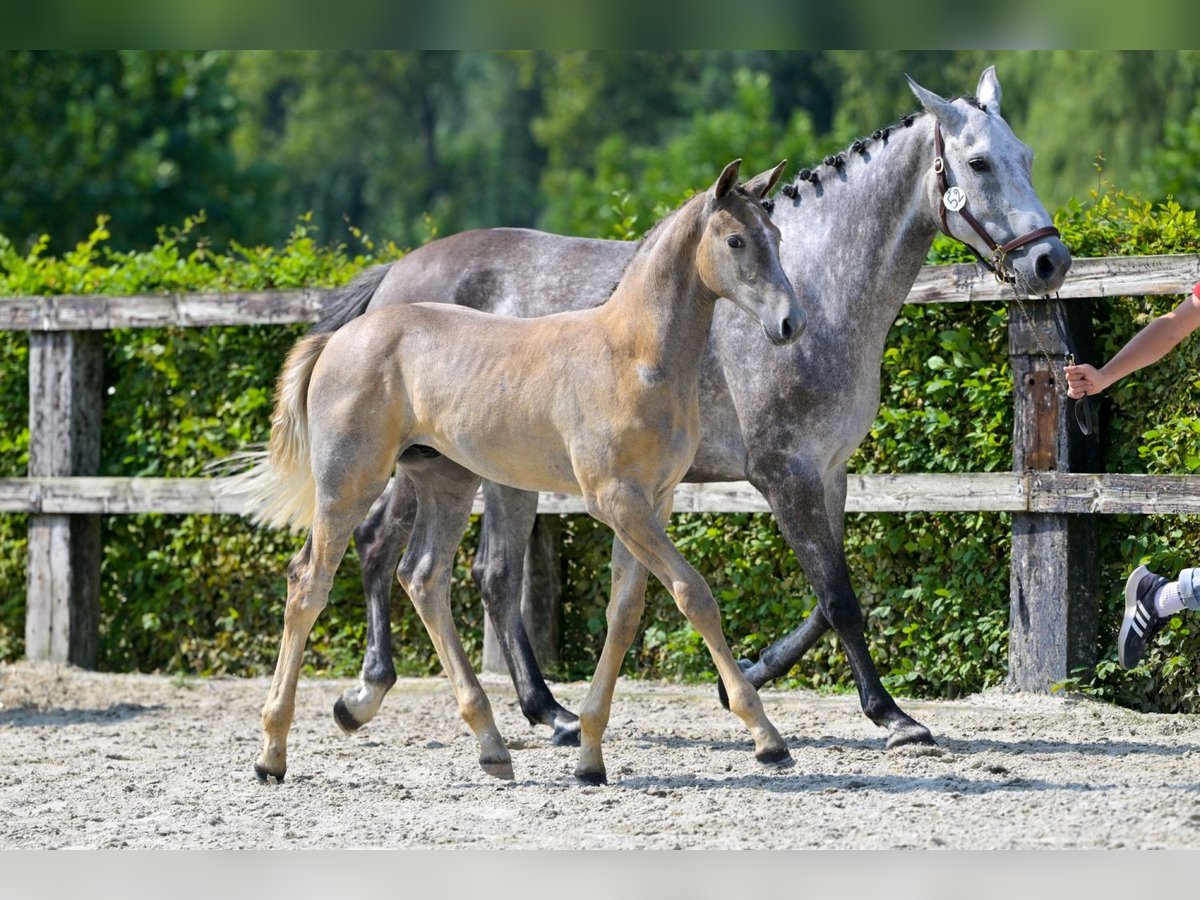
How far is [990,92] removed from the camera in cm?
530

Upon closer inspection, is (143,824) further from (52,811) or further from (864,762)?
(864,762)

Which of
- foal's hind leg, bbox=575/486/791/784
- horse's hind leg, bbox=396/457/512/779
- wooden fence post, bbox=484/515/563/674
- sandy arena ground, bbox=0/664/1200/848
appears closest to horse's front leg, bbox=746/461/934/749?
sandy arena ground, bbox=0/664/1200/848

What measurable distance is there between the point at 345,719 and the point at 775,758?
1.73m

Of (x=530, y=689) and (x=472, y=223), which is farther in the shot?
(x=472, y=223)

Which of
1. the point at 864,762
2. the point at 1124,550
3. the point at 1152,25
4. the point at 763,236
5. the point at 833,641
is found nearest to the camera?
the point at 1152,25

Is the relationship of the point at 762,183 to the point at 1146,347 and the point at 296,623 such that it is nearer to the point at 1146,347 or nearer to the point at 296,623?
the point at 1146,347

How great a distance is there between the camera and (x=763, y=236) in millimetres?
4516

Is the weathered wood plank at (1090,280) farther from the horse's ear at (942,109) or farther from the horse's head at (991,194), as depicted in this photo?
the horse's ear at (942,109)

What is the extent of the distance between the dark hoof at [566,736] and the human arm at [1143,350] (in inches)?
90.1

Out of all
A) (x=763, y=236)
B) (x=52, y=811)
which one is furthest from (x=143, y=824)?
(x=763, y=236)

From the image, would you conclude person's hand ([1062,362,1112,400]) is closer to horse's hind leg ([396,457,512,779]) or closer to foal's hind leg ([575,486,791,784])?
foal's hind leg ([575,486,791,784])

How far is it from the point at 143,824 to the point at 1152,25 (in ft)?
11.6

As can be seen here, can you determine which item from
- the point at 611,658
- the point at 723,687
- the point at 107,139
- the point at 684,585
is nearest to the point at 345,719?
the point at 611,658

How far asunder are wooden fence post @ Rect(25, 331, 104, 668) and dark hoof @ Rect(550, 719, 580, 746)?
3.32 metres
